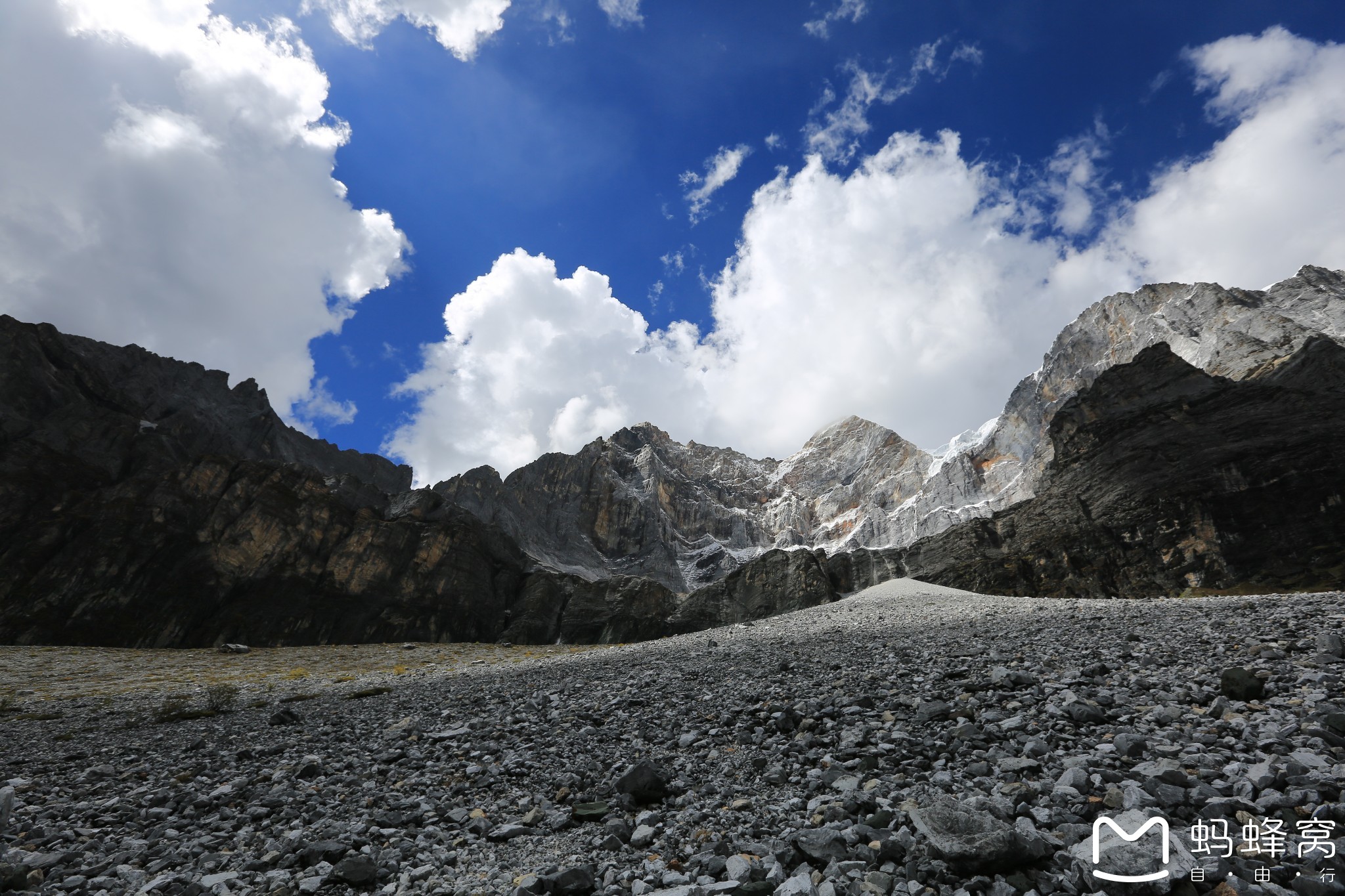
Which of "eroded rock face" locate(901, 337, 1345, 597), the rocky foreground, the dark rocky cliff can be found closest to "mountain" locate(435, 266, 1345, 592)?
"eroded rock face" locate(901, 337, 1345, 597)

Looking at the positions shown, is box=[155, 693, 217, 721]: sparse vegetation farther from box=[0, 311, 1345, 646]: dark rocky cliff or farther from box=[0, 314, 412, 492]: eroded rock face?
box=[0, 314, 412, 492]: eroded rock face

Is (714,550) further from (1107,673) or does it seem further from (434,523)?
(1107,673)

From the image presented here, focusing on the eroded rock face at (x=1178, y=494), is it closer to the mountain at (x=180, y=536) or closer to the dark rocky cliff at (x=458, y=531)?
the dark rocky cliff at (x=458, y=531)

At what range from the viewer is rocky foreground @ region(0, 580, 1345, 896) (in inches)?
154

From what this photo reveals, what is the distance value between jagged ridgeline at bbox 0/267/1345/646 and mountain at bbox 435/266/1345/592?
2212 millimetres

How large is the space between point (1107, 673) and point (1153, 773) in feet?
14.7

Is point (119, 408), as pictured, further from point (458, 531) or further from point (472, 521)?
point (472, 521)

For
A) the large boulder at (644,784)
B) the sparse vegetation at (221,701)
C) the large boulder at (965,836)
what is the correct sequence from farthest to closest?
the sparse vegetation at (221,701) < the large boulder at (644,784) < the large boulder at (965,836)

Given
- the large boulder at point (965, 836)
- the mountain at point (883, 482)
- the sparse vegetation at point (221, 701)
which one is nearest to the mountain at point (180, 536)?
the mountain at point (883, 482)

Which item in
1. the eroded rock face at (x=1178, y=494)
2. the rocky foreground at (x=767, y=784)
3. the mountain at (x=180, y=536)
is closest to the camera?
the rocky foreground at (x=767, y=784)

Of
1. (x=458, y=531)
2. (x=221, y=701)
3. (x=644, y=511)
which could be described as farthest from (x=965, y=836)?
(x=644, y=511)

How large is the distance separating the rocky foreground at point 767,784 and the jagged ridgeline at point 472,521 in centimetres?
5069

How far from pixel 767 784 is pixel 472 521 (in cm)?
7711

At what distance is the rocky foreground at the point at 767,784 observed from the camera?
3.90 m
